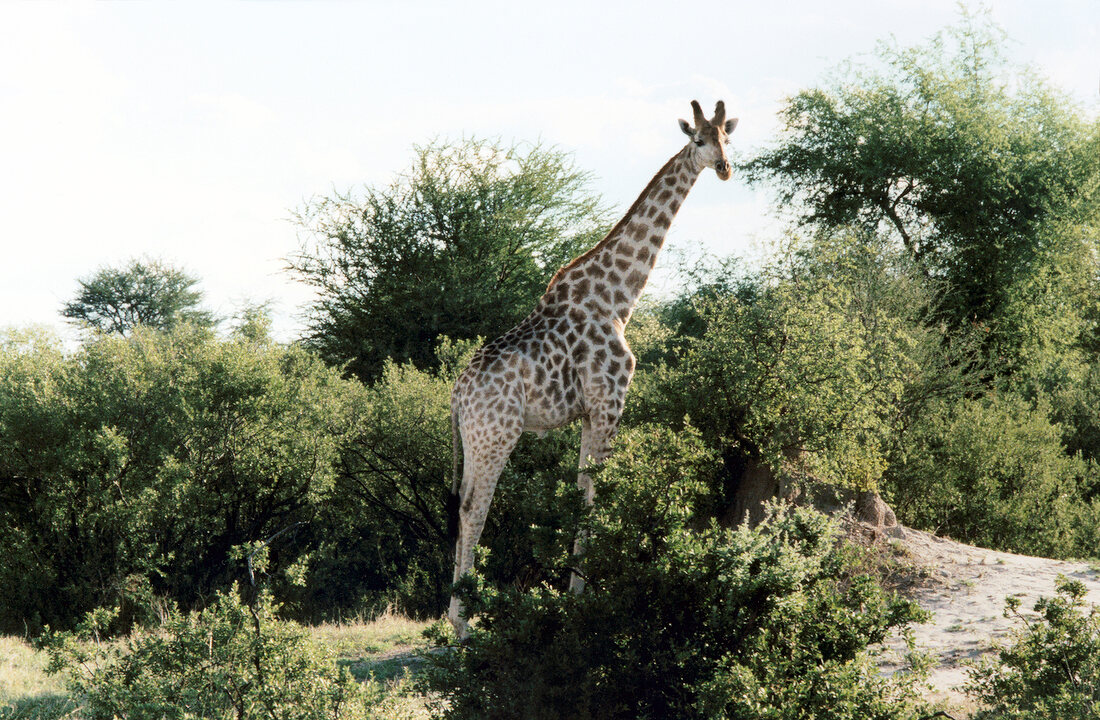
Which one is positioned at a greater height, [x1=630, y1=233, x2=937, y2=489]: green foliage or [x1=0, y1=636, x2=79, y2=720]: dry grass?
[x1=630, y1=233, x2=937, y2=489]: green foliage

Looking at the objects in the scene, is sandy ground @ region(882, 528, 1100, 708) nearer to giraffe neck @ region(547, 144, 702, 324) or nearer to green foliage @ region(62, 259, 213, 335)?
giraffe neck @ region(547, 144, 702, 324)

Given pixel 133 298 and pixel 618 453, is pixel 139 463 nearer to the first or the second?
pixel 618 453

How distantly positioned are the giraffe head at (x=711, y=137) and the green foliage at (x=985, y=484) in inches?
284

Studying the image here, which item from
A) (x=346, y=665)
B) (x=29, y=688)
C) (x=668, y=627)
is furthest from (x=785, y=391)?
(x=29, y=688)

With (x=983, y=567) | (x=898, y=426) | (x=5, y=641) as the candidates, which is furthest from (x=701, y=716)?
(x=898, y=426)

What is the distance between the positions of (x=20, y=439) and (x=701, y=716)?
840cm

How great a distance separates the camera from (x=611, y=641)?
17.9 feet

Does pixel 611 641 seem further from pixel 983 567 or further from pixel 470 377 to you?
pixel 983 567

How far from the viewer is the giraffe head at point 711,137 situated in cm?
823

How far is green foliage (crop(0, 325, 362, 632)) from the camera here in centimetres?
1061

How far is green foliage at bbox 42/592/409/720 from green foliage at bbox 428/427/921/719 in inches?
23.6

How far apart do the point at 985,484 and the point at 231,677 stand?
12.1 metres

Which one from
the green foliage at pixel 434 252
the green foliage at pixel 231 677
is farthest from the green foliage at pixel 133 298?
the green foliage at pixel 231 677

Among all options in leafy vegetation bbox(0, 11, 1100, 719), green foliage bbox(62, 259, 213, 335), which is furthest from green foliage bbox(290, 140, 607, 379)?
green foliage bbox(62, 259, 213, 335)
